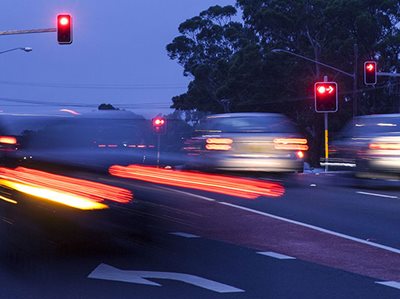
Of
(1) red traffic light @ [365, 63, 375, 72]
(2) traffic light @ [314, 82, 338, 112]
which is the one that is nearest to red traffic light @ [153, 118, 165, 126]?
(2) traffic light @ [314, 82, 338, 112]

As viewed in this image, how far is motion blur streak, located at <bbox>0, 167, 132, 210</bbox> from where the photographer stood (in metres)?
8.04

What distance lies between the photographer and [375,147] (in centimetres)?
1783

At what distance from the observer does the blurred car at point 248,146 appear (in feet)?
59.8

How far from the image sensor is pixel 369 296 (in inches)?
283

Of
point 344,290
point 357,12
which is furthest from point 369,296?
point 357,12

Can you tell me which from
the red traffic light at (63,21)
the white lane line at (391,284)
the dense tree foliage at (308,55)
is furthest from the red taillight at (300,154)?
the dense tree foliage at (308,55)

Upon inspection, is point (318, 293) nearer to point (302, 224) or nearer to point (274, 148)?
point (302, 224)

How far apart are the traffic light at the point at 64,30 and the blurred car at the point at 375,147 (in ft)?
31.2

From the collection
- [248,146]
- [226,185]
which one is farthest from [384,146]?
[226,185]

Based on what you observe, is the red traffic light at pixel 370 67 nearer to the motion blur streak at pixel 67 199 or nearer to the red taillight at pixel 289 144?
the red taillight at pixel 289 144

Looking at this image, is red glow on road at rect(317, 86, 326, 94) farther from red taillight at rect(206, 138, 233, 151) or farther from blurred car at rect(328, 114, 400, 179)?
red taillight at rect(206, 138, 233, 151)

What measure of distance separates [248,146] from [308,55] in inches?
1360

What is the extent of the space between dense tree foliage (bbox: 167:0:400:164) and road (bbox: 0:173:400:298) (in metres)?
37.1

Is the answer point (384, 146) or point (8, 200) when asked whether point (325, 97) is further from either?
point (8, 200)
